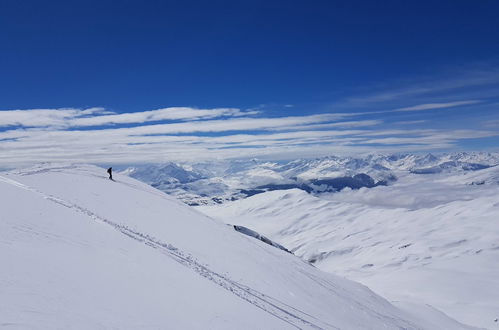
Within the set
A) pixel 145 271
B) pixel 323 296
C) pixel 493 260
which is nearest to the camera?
pixel 145 271

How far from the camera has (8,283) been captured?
11.4 metres

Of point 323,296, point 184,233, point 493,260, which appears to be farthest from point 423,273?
point 184,233

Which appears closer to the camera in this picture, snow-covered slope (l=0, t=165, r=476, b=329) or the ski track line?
snow-covered slope (l=0, t=165, r=476, b=329)

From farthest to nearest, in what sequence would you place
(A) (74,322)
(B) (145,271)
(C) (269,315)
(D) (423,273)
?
1. (D) (423,273)
2. (C) (269,315)
3. (B) (145,271)
4. (A) (74,322)

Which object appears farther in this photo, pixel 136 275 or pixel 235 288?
pixel 235 288

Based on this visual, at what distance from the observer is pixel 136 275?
56.2 feet

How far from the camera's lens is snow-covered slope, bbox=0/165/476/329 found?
11969 millimetres

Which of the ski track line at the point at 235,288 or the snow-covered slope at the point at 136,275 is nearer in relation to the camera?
the snow-covered slope at the point at 136,275

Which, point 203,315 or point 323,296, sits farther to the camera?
point 323,296

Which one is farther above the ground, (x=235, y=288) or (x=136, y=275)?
(x=136, y=275)

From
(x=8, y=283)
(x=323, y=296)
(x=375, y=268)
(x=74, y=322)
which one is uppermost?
(x=8, y=283)

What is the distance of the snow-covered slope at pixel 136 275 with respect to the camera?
39.3 ft

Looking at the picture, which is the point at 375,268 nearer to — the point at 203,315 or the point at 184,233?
the point at 184,233

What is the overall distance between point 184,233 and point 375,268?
183 m
